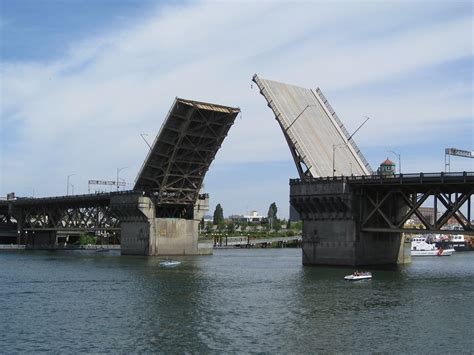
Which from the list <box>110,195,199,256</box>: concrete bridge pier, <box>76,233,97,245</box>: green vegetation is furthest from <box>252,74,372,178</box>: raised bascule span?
<box>76,233,97,245</box>: green vegetation

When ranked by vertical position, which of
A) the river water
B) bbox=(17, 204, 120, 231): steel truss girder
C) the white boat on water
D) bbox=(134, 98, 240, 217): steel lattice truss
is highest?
Result: bbox=(134, 98, 240, 217): steel lattice truss

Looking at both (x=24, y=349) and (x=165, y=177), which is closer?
(x=24, y=349)

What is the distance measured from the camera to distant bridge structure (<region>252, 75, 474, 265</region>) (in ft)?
234

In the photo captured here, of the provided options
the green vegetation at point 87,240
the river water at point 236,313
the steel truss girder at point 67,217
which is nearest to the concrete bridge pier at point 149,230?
A: the steel truss girder at point 67,217

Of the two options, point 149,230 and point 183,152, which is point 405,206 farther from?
point 149,230

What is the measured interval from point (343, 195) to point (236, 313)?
35098mm

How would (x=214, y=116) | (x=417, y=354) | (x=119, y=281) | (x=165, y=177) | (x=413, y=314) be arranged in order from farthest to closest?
(x=165, y=177) → (x=214, y=116) → (x=119, y=281) → (x=413, y=314) → (x=417, y=354)

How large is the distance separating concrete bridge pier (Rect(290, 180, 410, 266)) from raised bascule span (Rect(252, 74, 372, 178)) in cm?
350

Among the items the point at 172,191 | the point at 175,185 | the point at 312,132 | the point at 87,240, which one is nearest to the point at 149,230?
the point at 172,191

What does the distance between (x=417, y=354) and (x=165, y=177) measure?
6801 centimetres

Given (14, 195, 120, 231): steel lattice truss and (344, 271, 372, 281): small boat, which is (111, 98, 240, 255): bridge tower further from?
(344, 271, 372, 281): small boat

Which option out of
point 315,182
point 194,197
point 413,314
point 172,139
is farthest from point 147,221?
point 413,314

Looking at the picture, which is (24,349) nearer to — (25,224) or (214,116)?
(214,116)

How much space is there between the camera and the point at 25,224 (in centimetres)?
14438
